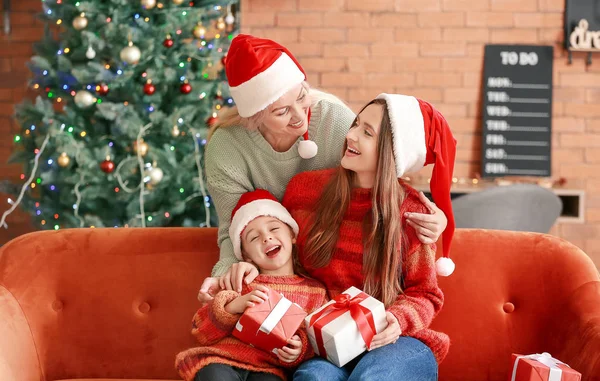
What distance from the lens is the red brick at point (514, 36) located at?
530 centimetres

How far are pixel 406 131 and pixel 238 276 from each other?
24.8 inches

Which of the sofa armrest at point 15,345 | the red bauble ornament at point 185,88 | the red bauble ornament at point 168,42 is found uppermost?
the red bauble ornament at point 168,42

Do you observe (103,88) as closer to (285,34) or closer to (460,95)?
(285,34)

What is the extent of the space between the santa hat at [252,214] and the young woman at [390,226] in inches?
3.7

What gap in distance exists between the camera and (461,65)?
5.32m

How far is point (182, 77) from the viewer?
13.9ft

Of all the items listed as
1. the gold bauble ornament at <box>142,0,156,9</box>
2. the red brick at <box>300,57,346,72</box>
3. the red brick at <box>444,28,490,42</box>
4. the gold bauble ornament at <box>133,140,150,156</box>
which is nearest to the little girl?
the gold bauble ornament at <box>133,140,150,156</box>

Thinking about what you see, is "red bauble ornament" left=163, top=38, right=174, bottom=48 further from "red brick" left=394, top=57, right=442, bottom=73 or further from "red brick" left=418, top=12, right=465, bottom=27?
"red brick" left=418, top=12, right=465, bottom=27

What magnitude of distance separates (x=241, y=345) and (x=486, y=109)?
3.77 metres

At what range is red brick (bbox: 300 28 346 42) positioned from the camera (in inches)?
210

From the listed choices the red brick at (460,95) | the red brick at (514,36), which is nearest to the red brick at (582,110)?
the red brick at (514,36)

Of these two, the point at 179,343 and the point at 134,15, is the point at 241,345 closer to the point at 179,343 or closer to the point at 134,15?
the point at 179,343

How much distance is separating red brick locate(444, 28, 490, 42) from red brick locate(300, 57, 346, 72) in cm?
80

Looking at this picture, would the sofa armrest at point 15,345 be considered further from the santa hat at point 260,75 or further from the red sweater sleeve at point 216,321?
the santa hat at point 260,75
